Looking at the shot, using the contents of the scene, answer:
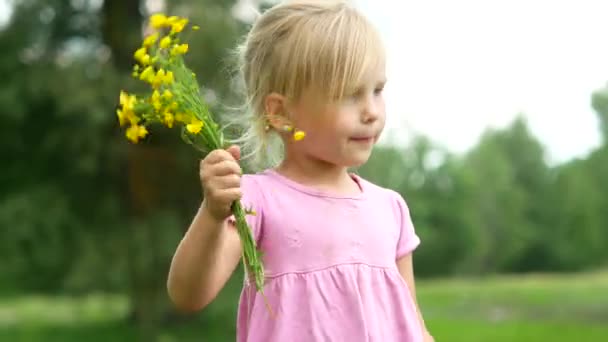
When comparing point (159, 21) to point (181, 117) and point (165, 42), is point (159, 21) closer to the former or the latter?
point (165, 42)

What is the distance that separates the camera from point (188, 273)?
2100 millimetres

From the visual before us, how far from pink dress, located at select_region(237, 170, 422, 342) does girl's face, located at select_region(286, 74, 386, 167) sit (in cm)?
11

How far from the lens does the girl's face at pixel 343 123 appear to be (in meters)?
2.20

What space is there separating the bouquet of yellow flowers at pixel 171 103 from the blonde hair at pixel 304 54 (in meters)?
0.29

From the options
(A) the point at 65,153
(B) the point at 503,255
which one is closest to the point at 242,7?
(A) the point at 65,153

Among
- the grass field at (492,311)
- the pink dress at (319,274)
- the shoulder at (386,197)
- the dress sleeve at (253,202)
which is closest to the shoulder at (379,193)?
the shoulder at (386,197)

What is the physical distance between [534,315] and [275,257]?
8629mm

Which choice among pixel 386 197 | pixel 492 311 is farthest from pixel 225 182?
pixel 492 311

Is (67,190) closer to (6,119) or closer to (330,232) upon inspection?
(6,119)

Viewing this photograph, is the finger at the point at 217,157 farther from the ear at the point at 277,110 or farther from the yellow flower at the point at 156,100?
the ear at the point at 277,110

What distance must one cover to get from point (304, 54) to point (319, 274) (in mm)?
515

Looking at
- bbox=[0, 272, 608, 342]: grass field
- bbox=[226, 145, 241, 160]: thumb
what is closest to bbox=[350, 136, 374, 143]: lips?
bbox=[226, 145, 241, 160]: thumb

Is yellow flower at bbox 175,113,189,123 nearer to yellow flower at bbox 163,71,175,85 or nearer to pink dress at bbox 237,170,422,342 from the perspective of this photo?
yellow flower at bbox 163,71,175,85

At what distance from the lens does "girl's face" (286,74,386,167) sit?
86.7 inches
